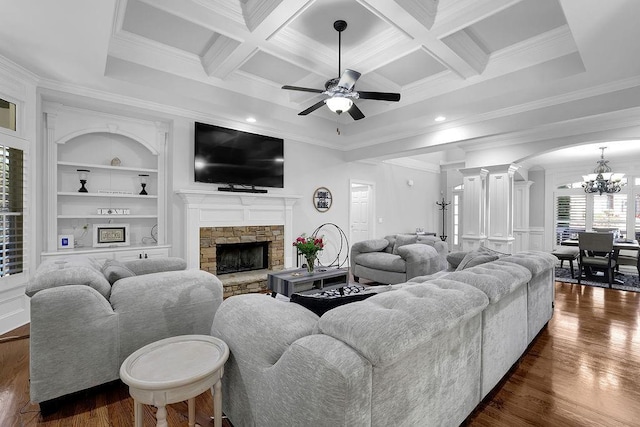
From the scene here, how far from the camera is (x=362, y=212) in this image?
25.5 feet

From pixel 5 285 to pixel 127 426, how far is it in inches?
100

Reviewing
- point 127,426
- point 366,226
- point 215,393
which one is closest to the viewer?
point 215,393

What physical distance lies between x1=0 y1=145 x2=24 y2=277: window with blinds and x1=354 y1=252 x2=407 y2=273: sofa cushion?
442 cm

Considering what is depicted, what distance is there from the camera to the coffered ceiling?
264cm

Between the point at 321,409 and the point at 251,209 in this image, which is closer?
the point at 321,409

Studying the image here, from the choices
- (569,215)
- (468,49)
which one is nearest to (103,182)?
(468,49)

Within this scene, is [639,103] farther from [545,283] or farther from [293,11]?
[293,11]

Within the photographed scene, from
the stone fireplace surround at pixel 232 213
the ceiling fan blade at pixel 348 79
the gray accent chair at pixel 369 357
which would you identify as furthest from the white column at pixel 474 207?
the gray accent chair at pixel 369 357

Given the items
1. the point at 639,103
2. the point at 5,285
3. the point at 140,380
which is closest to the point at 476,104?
the point at 639,103

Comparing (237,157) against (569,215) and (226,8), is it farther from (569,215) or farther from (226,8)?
(569,215)

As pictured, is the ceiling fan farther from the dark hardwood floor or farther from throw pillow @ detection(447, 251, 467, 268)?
the dark hardwood floor

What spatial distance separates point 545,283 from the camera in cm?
303

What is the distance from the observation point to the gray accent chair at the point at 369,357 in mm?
1061

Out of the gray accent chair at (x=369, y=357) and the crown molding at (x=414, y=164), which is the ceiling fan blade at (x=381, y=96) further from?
the crown molding at (x=414, y=164)
